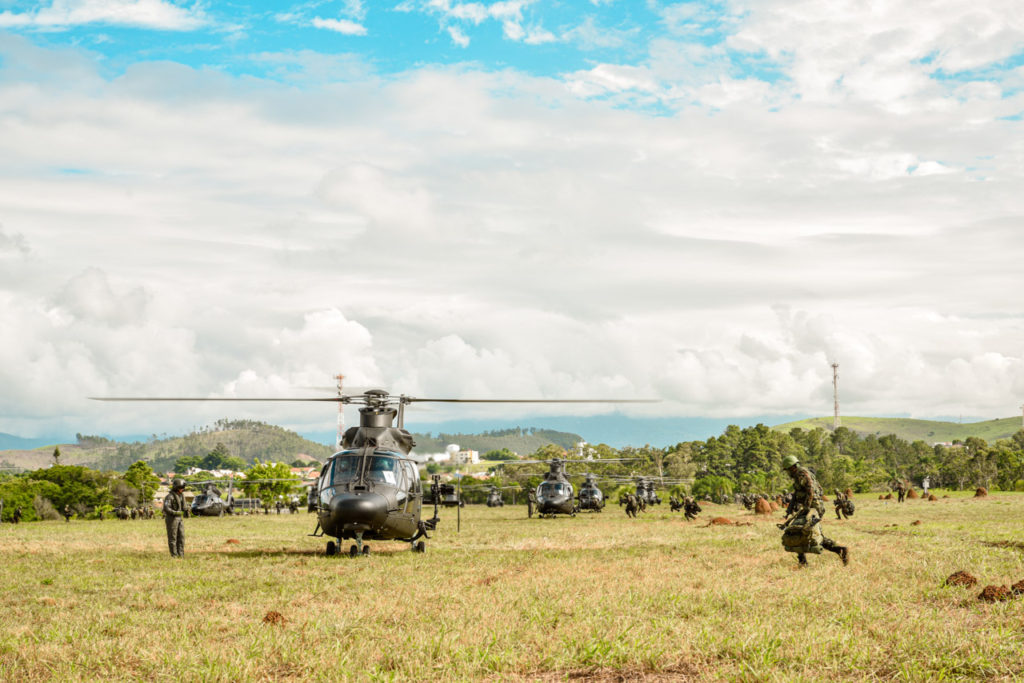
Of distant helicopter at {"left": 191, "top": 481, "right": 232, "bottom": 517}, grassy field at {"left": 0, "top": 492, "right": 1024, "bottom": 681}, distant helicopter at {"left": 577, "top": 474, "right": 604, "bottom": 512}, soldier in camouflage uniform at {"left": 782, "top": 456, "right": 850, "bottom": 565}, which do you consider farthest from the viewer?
distant helicopter at {"left": 191, "top": 481, "right": 232, "bottom": 517}

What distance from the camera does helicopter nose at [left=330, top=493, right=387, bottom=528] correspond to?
1770 centimetres

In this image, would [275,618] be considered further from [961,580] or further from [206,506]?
[206,506]

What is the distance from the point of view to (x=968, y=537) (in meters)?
21.3

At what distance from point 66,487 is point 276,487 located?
2700 cm

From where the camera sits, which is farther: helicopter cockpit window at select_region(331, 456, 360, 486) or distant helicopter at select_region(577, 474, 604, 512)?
distant helicopter at select_region(577, 474, 604, 512)

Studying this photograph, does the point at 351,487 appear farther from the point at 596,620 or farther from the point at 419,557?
the point at 596,620

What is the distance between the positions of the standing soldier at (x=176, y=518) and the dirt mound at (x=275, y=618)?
32.8 feet

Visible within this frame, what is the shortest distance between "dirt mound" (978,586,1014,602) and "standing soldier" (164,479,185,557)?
51.8ft

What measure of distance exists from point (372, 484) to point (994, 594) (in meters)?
11.9

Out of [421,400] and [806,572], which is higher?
[421,400]

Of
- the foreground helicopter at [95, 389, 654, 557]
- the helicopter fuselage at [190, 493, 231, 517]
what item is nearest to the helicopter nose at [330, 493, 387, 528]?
the foreground helicopter at [95, 389, 654, 557]

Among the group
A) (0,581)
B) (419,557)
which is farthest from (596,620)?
(0,581)

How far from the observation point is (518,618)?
986cm

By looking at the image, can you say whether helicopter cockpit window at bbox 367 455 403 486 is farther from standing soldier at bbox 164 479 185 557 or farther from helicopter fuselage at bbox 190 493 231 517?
helicopter fuselage at bbox 190 493 231 517
